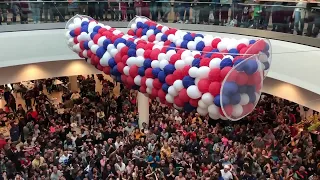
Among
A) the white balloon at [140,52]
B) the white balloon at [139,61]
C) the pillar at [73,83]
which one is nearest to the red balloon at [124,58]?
the white balloon at [140,52]

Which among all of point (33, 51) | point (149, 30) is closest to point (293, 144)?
point (149, 30)

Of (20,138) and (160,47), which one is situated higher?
(160,47)

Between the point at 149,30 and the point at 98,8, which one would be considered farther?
the point at 98,8

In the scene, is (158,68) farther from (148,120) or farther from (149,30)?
(148,120)

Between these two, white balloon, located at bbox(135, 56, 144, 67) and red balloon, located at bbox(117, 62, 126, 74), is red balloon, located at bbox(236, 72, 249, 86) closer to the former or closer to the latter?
white balloon, located at bbox(135, 56, 144, 67)

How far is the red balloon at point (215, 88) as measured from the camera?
672 centimetres

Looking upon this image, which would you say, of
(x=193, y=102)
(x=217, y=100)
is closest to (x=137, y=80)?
(x=193, y=102)

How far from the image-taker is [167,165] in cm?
1099

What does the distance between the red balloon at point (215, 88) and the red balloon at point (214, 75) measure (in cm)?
6

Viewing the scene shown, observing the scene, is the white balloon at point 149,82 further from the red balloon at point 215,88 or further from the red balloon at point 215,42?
the red balloon at point 215,88

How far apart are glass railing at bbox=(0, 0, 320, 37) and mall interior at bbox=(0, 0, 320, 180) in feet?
0.11

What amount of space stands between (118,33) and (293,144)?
20.1 ft

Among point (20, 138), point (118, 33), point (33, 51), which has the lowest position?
point (20, 138)

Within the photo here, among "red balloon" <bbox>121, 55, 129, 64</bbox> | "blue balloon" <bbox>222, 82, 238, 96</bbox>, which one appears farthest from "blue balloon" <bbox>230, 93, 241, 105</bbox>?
"red balloon" <bbox>121, 55, 129, 64</bbox>
